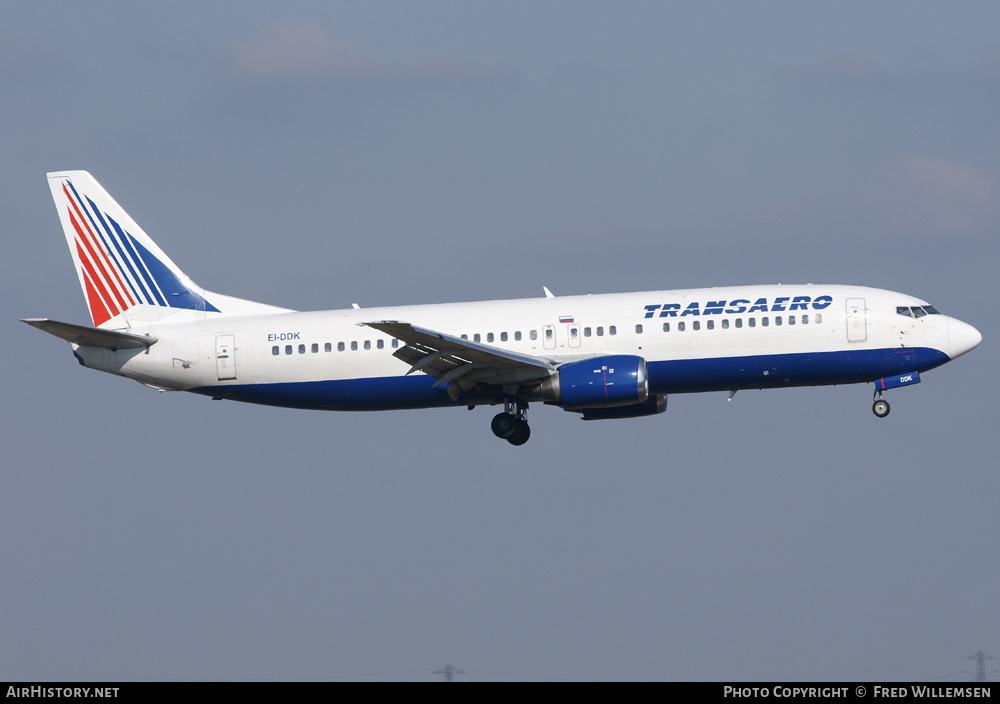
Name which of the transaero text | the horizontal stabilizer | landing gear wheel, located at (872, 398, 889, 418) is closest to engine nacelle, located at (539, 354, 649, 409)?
the transaero text

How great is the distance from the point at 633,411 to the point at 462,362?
778cm

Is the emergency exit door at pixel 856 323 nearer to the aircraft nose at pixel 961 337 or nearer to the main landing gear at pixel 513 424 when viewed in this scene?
the aircraft nose at pixel 961 337

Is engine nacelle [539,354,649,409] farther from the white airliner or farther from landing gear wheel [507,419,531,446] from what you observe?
landing gear wheel [507,419,531,446]

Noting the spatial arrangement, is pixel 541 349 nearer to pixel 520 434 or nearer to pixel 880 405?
pixel 520 434

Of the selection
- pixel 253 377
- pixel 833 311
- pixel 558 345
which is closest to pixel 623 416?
pixel 558 345

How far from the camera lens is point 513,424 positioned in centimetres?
4800

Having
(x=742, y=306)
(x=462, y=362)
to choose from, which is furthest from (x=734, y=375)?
(x=462, y=362)

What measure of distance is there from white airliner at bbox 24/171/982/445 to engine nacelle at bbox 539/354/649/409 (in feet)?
0.15

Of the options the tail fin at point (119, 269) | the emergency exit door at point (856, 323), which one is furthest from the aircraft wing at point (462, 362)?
the emergency exit door at point (856, 323)

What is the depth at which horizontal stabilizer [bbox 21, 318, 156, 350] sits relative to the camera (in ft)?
153

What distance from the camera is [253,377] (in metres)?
49.0

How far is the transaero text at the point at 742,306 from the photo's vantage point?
46469mm

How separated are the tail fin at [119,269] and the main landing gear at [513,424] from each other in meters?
9.87
